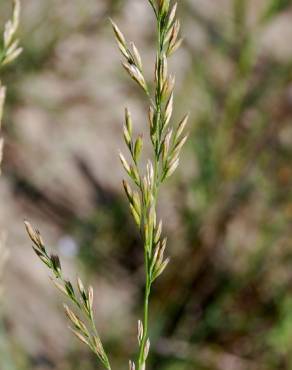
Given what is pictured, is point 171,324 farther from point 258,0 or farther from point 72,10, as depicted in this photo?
point 258,0

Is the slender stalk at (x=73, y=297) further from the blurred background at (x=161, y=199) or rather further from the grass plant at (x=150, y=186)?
the blurred background at (x=161, y=199)

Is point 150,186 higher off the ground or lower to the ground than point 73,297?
higher

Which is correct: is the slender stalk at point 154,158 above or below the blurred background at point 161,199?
below

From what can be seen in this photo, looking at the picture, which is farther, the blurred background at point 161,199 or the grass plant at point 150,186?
the blurred background at point 161,199

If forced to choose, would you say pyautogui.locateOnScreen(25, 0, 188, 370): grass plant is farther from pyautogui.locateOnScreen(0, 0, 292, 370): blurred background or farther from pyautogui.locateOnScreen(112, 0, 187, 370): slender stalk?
pyautogui.locateOnScreen(0, 0, 292, 370): blurred background

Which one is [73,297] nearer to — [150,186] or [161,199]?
[150,186]

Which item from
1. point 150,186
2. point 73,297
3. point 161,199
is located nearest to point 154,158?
point 150,186

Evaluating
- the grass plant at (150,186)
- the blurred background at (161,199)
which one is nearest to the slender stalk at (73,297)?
the grass plant at (150,186)

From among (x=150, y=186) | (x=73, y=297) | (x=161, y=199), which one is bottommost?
(x=73, y=297)

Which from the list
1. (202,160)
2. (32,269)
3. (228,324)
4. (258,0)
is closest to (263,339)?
(228,324)
